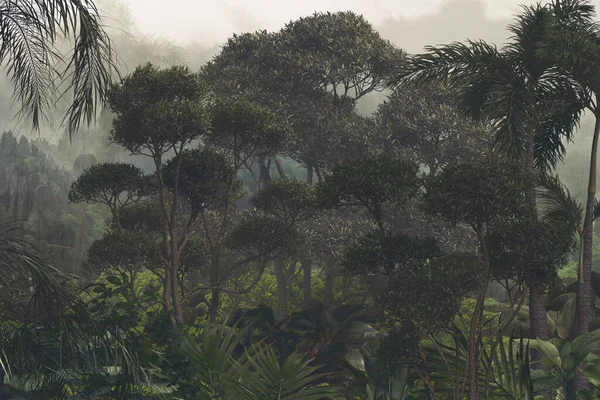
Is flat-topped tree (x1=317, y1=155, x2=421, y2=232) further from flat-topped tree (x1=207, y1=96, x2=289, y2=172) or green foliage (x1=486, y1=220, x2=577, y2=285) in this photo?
flat-topped tree (x1=207, y1=96, x2=289, y2=172)

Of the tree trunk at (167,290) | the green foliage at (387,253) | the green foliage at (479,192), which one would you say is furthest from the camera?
the tree trunk at (167,290)

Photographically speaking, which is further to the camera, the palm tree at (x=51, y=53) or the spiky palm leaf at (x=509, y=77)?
the spiky palm leaf at (x=509, y=77)

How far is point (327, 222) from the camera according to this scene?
19.8 meters

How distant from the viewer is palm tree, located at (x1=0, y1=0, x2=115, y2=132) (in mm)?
5867

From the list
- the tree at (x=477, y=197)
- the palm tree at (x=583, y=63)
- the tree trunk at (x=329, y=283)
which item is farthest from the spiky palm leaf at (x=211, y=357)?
the tree trunk at (x=329, y=283)

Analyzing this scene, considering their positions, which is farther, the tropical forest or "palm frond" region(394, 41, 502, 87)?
"palm frond" region(394, 41, 502, 87)

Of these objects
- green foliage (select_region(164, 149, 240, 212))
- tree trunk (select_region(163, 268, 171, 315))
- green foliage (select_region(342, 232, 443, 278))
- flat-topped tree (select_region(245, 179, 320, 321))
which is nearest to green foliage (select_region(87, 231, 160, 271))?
tree trunk (select_region(163, 268, 171, 315))

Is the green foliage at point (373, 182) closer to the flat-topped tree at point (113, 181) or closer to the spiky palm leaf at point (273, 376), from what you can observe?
the spiky palm leaf at point (273, 376)

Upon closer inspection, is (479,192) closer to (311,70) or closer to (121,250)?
(121,250)

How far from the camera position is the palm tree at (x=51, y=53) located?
5.87 meters

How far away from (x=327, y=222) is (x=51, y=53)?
14.0 metres

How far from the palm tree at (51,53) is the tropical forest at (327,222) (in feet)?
0.08

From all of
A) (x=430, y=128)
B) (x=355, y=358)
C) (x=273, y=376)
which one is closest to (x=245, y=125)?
(x=355, y=358)

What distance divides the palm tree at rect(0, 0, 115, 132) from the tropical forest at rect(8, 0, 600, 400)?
0.9 inches
